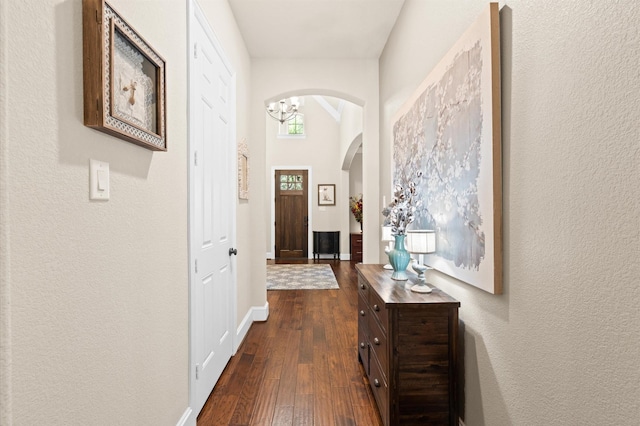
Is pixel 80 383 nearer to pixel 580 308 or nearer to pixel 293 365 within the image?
pixel 580 308

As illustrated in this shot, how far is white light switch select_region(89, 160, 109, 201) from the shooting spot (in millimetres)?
1105

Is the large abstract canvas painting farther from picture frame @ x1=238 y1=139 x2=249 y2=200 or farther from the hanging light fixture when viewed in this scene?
the hanging light fixture

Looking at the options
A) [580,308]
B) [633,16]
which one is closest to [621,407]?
[580,308]

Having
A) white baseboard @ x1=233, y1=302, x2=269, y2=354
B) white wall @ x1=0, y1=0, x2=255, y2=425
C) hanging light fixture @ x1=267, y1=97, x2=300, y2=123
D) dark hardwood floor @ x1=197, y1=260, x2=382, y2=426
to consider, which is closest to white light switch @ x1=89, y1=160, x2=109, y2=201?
white wall @ x1=0, y1=0, x2=255, y2=425

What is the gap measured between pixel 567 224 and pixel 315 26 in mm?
3102

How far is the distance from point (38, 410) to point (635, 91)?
1632 millimetres

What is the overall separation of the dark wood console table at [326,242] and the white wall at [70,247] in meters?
7.58

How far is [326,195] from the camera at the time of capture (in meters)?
9.46

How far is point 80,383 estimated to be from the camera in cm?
105

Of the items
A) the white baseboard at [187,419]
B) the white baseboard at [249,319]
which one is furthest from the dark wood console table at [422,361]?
the white baseboard at [249,319]

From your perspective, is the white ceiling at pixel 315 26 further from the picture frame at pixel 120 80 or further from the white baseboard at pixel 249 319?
the white baseboard at pixel 249 319

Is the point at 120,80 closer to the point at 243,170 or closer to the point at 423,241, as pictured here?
the point at 423,241

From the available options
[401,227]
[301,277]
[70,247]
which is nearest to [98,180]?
[70,247]

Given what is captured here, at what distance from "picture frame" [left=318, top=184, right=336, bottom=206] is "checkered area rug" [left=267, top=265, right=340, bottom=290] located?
204cm
